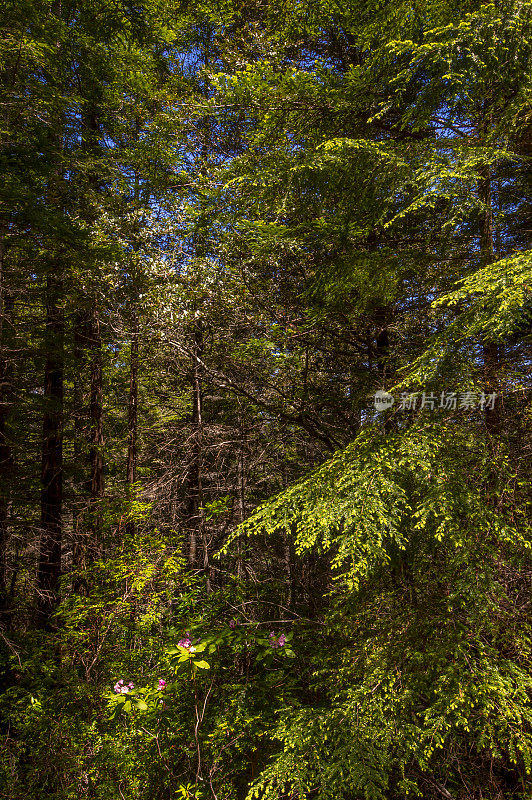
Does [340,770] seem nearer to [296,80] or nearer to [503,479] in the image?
[503,479]

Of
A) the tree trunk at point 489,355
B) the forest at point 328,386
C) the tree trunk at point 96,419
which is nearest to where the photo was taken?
the forest at point 328,386

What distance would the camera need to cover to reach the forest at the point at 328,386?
304cm

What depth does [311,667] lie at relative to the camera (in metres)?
5.77

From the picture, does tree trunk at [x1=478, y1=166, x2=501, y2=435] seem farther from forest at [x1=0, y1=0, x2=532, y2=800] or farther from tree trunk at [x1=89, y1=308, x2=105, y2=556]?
tree trunk at [x1=89, y1=308, x2=105, y2=556]

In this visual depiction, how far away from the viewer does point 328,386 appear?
5.73 m

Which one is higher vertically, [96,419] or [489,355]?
[489,355]

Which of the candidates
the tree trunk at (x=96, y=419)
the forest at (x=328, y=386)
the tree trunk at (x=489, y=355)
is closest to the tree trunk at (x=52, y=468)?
the forest at (x=328, y=386)

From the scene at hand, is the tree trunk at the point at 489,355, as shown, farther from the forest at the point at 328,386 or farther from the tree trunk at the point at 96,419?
the tree trunk at the point at 96,419

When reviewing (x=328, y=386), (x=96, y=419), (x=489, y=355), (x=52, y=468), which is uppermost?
(x=489, y=355)

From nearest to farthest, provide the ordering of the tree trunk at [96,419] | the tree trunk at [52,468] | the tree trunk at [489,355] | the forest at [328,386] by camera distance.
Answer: the forest at [328,386], the tree trunk at [489,355], the tree trunk at [52,468], the tree trunk at [96,419]

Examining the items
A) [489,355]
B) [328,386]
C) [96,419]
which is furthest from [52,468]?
[489,355]

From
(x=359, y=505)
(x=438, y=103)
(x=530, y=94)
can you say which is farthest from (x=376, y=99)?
(x=359, y=505)

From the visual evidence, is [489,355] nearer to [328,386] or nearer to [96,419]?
[328,386]

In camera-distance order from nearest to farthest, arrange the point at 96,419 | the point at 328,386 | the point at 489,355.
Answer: the point at 489,355
the point at 328,386
the point at 96,419
